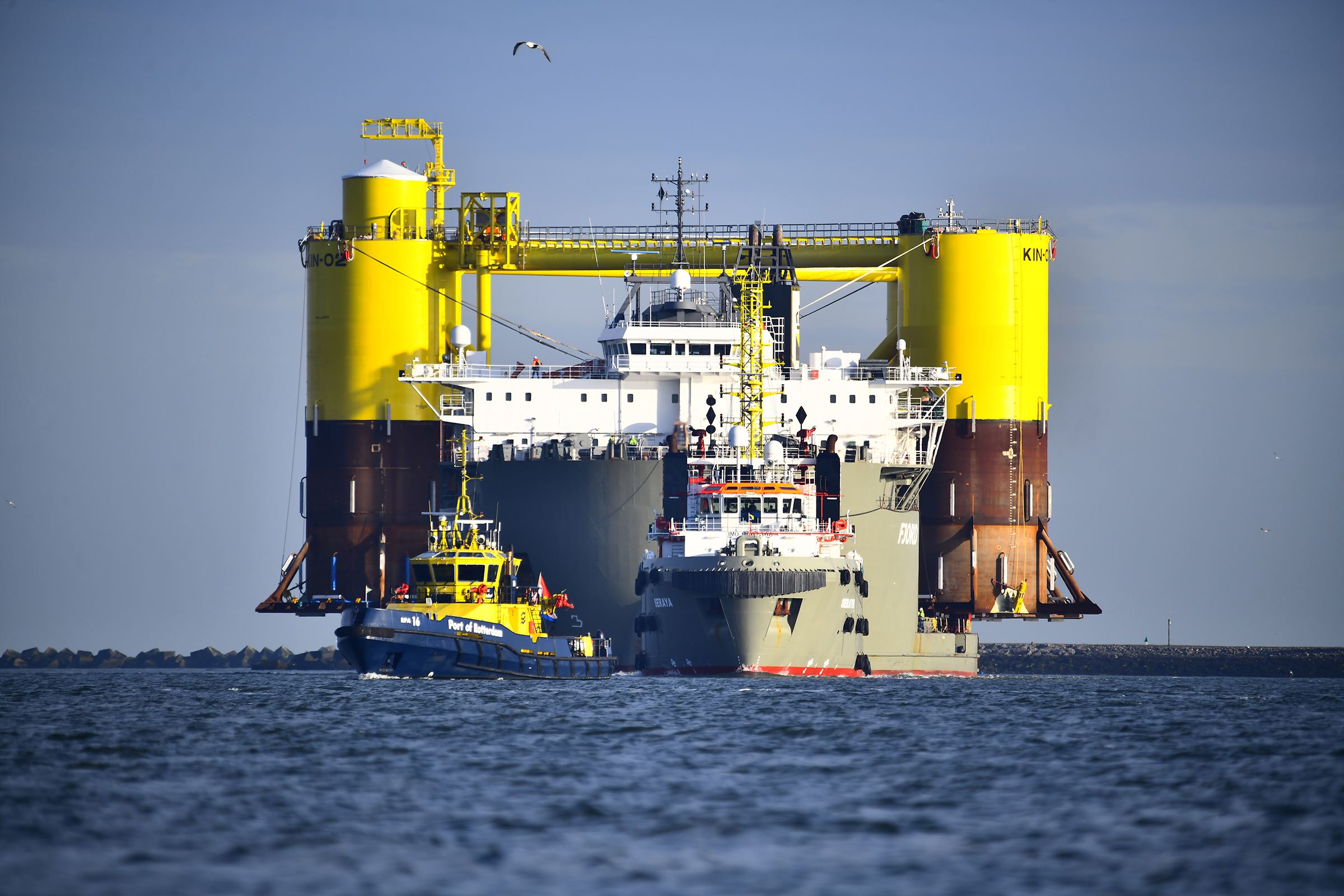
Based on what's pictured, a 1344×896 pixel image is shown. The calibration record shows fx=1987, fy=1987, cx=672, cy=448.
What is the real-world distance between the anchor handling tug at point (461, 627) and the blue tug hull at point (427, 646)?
2 centimetres

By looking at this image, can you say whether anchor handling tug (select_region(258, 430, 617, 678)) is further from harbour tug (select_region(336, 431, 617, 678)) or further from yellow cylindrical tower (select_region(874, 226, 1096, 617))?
yellow cylindrical tower (select_region(874, 226, 1096, 617))

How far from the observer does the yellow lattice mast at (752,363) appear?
62.9 metres

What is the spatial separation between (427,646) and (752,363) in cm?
1756

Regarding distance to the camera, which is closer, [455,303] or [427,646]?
[427,646]

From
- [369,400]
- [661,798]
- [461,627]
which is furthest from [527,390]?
[661,798]

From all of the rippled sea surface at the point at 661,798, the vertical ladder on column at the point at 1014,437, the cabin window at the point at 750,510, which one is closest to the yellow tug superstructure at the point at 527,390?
the vertical ladder on column at the point at 1014,437

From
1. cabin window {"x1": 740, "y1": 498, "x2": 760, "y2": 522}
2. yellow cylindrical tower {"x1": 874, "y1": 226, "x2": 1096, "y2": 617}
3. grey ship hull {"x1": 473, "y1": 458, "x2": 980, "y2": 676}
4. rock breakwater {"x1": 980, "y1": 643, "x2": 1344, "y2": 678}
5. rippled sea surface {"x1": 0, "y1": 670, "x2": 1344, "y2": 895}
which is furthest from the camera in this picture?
rock breakwater {"x1": 980, "y1": 643, "x2": 1344, "y2": 678}

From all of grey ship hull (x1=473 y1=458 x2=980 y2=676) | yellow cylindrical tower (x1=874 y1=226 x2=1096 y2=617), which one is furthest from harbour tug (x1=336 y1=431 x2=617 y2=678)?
yellow cylindrical tower (x1=874 y1=226 x2=1096 y2=617)

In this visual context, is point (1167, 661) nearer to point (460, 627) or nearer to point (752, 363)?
point (752, 363)

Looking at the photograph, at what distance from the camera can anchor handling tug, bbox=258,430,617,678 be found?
52312 mm

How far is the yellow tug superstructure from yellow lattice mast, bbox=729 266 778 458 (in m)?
6.71

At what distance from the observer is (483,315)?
81.1m

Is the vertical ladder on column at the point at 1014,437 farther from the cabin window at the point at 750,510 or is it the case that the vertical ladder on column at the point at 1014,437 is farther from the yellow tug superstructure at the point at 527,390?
the cabin window at the point at 750,510

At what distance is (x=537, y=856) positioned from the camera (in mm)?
24047
